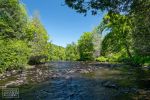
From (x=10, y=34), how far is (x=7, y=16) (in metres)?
3.57

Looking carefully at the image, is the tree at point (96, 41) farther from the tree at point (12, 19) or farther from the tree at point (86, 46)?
the tree at point (12, 19)

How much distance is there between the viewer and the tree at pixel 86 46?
10100 cm

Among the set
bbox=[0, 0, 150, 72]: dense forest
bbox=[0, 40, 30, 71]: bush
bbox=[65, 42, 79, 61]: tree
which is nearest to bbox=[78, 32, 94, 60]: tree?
bbox=[0, 0, 150, 72]: dense forest

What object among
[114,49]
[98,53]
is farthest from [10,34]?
[98,53]

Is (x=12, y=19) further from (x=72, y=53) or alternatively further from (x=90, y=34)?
(x=72, y=53)

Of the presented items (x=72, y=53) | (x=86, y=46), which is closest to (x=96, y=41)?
(x=86, y=46)

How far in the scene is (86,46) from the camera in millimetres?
106000

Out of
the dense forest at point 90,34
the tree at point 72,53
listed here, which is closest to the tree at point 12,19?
the dense forest at point 90,34

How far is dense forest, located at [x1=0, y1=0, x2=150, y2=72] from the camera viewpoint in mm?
14844

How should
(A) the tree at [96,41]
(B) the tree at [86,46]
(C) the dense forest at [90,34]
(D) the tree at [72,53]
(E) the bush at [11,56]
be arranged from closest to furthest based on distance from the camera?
(C) the dense forest at [90,34] → (E) the bush at [11,56] → (A) the tree at [96,41] → (B) the tree at [86,46] → (D) the tree at [72,53]

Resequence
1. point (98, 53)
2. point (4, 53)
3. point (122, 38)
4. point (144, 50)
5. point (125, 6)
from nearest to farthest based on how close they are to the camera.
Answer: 1. point (125, 6)
2. point (4, 53)
3. point (144, 50)
4. point (122, 38)
5. point (98, 53)

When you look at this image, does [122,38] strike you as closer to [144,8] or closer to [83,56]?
[83,56]

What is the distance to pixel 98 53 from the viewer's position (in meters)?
98.0

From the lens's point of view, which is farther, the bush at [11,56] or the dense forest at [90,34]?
the bush at [11,56]
